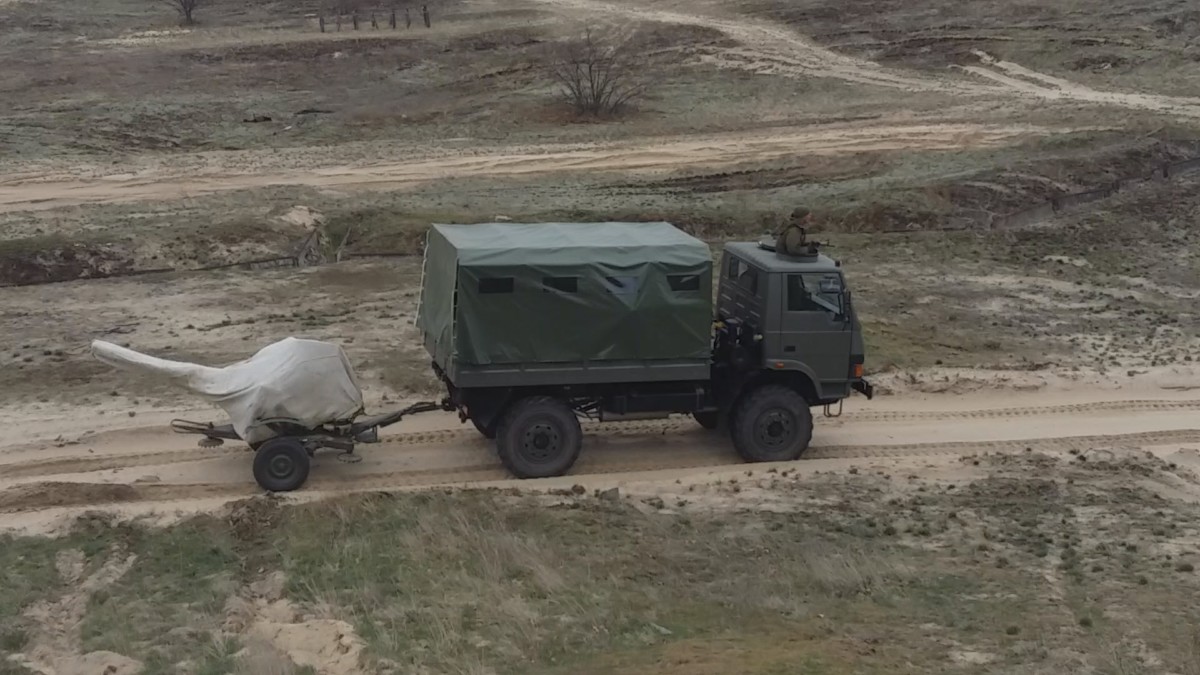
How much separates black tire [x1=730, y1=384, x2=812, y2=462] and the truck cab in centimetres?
21

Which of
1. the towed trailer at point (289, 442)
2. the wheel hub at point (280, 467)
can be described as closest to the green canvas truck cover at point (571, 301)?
the towed trailer at point (289, 442)

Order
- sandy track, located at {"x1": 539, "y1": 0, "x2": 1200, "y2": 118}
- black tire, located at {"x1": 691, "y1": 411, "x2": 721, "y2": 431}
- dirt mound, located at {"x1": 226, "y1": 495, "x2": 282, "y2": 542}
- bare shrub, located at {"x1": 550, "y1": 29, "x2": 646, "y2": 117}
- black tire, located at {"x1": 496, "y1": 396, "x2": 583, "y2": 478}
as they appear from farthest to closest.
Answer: bare shrub, located at {"x1": 550, "y1": 29, "x2": 646, "y2": 117} < sandy track, located at {"x1": 539, "y1": 0, "x2": 1200, "y2": 118} < black tire, located at {"x1": 691, "y1": 411, "x2": 721, "y2": 431} < black tire, located at {"x1": 496, "y1": 396, "x2": 583, "y2": 478} < dirt mound, located at {"x1": 226, "y1": 495, "x2": 282, "y2": 542}

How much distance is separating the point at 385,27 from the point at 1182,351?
143 ft

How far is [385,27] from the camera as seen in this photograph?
5678 centimetres

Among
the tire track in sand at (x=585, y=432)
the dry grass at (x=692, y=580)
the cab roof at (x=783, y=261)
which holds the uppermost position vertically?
the cab roof at (x=783, y=261)

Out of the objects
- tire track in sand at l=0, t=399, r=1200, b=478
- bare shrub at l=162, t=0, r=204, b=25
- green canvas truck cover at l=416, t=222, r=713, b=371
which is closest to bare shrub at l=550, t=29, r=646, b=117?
bare shrub at l=162, t=0, r=204, b=25

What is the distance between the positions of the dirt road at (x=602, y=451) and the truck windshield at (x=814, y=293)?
76.0 inches

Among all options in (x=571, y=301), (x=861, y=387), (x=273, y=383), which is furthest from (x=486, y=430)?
(x=861, y=387)

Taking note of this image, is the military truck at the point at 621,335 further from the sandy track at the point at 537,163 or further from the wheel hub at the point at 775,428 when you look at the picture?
the sandy track at the point at 537,163

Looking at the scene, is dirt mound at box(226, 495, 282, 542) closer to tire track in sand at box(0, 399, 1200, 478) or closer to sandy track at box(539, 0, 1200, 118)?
tire track in sand at box(0, 399, 1200, 478)

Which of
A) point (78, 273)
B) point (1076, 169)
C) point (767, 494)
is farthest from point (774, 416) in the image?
point (1076, 169)

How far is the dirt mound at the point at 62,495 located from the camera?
44.2 feet

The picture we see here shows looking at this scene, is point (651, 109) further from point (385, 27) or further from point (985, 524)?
point (985, 524)

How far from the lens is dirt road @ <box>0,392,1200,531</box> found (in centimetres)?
1387
